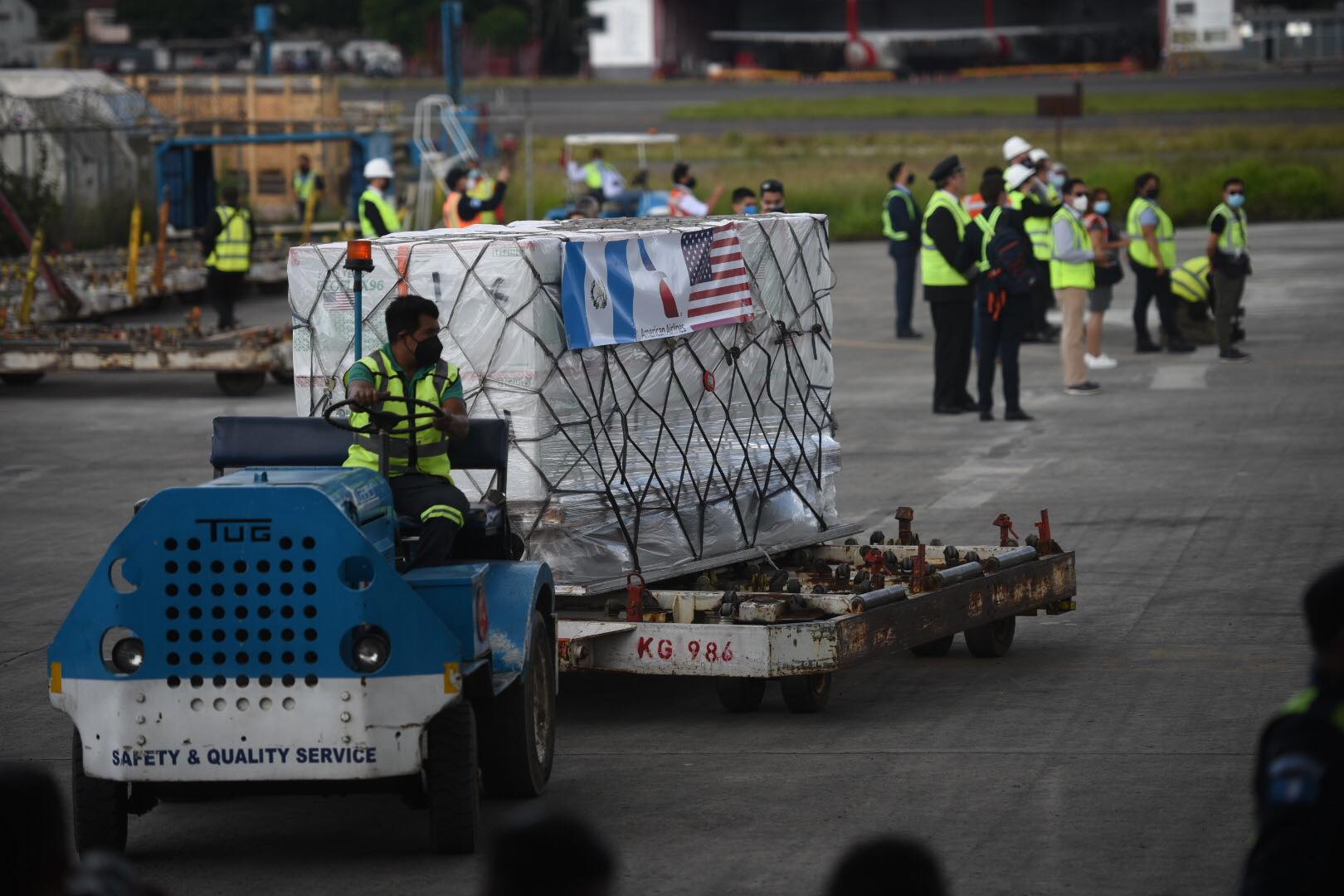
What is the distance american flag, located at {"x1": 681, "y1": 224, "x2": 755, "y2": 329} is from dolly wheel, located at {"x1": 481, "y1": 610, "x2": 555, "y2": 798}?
9.55 feet

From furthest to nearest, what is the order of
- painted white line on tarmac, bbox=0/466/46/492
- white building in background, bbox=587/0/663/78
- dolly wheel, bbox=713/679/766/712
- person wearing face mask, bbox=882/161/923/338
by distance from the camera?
white building in background, bbox=587/0/663/78 < person wearing face mask, bbox=882/161/923/338 < painted white line on tarmac, bbox=0/466/46/492 < dolly wheel, bbox=713/679/766/712

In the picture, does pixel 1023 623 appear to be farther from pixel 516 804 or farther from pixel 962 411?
pixel 962 411

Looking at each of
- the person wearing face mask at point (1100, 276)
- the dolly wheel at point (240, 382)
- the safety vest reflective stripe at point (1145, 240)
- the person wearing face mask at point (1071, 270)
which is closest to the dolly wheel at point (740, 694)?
the person wearing face mask at point (1071, 270)

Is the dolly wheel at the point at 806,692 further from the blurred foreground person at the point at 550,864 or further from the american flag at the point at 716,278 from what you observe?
the blurred foreground person at the point at 550,864

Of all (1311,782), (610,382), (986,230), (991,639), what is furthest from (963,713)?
(986,230)

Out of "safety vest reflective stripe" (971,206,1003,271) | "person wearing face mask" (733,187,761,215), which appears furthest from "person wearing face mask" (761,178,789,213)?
"safety vest reflective stripe" (971,206,1003,271)

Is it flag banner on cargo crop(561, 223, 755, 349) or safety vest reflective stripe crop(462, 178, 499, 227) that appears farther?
safety vest reflective stripe crop(462, 178, 499, 227)

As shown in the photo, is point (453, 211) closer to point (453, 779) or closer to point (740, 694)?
point (740, 694)

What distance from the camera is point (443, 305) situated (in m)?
9.63

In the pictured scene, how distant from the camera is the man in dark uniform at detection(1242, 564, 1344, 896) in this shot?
4.00 metres

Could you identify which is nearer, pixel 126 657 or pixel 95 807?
pixel 126 657

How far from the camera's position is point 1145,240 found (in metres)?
23.5

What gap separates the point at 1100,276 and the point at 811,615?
14144 millimetres

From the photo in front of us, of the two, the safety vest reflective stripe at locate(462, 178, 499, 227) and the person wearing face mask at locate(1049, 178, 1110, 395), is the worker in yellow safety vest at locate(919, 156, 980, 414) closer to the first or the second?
the person wearing face mask at locate(1049, 178, 1110, 395)
